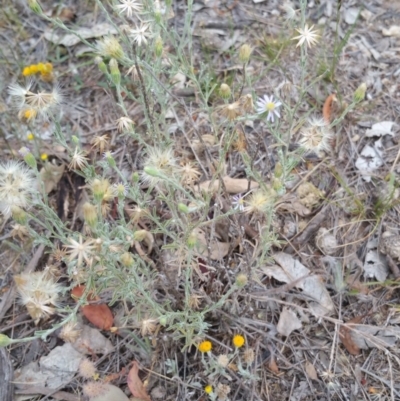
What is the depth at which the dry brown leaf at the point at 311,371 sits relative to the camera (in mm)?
2097

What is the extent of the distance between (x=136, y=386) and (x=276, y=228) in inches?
35.3

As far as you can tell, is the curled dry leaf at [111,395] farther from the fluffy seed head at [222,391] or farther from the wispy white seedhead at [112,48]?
the wispy white seedhead at [112,48]

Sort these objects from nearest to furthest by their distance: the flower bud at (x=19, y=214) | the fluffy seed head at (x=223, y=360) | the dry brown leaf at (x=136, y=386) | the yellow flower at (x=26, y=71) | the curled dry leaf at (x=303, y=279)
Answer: the flower bud at (x=19, y=214), the fluffy seed head at (x=223, y=360), the dry brown leaf at (x=136, y=386), the curled dry leaf at (x=303, y=279), the yellow flower at (x=26, y=71)

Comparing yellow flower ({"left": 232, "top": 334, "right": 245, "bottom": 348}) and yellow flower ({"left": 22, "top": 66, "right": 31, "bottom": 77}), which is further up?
yellow flower ({"left": 22, "top": 66, "right": 31, "bottom": 77})

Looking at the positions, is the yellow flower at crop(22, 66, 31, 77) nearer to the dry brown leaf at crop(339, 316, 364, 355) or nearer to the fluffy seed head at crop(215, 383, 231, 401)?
the fluffy seed head at crop(215, 383, 231, 401)

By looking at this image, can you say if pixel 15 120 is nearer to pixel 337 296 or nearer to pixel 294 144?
pixel 294 144

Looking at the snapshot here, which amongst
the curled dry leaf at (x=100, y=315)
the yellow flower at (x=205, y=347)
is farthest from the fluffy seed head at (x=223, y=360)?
the curled dry leaf at (x=100, y=315)

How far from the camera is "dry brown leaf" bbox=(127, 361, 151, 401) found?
2078mm

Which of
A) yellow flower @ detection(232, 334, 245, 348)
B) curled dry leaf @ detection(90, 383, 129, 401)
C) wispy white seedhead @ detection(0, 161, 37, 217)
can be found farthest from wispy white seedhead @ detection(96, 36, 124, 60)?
curled dry leaf @ detection(90, 383, 129, 401)

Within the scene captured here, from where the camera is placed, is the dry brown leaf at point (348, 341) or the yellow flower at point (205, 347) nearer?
the yellow flower at point (205, 347)

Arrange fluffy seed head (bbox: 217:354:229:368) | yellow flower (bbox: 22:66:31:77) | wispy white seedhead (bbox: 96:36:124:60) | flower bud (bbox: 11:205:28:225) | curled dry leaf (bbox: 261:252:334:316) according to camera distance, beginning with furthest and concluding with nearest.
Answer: yellow flower (bbox: 22:66:31:77) → curled dry leaf (bbox: 261:252:334:316) → fluffy seed head (bbox: 217:354:229:368) → wispy white seedhead (bbox: 96:36:124:60) → flower bud (bbox: 11:205:28:225)

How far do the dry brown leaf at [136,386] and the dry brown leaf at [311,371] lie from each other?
0.65 meters

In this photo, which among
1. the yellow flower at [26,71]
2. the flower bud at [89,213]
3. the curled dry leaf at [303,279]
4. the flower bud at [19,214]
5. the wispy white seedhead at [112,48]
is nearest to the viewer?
the flower bud at [89,213]

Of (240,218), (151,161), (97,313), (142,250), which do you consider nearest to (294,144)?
(240,218)
